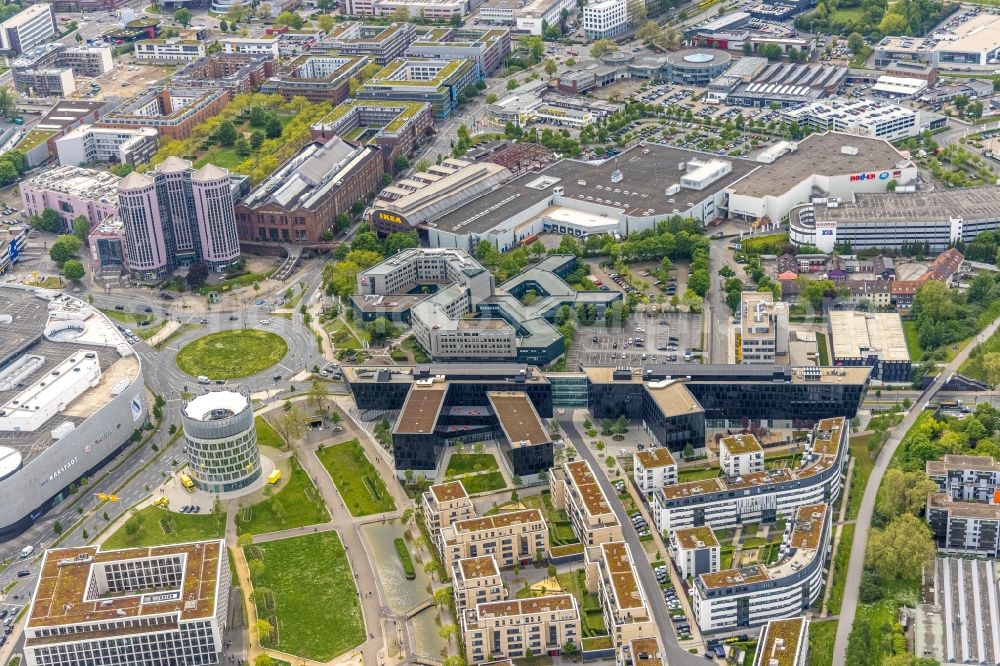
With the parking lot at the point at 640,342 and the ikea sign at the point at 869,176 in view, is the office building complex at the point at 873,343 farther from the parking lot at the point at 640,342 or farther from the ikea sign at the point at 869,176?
A: the ikea sign at the point at 869,176

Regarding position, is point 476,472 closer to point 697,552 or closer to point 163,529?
point 697,552

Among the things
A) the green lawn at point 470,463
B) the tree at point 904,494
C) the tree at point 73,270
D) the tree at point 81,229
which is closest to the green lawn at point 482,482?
the green lawn at point 470,463

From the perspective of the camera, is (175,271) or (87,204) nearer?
(175,271)

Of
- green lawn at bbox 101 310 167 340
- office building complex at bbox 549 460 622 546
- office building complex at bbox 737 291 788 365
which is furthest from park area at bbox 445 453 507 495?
green lawn at bbox 101 310 167 340

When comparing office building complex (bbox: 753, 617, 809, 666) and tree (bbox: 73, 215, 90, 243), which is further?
tree (bbox: 73, 215, 90, 243)

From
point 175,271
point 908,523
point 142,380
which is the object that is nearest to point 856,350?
point 908,523

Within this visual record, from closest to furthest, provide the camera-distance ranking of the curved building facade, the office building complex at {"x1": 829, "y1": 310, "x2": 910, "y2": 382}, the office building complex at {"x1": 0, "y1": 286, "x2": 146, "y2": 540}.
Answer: the office building complex at {"x1": 0, "y1": 286, "x2": 146, "y2": 540}
the curved building facade
the office building complex at {"x1": 829, "y1": 310, "x2": 910, "y2": 382}

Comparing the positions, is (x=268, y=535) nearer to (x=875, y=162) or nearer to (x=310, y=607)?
(x=310, y=607)

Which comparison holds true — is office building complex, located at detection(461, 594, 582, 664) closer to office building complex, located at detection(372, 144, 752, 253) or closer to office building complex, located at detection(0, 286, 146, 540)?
office building complex, located at detection(0, 286, 146, 540)
